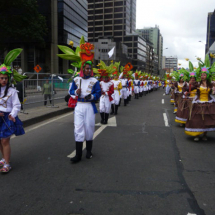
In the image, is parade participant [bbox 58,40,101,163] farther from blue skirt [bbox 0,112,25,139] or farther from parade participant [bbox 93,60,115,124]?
parade participant [bbox 93,60,115,124]

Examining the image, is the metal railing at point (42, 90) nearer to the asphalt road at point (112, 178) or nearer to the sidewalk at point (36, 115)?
the sidewalk at point (36, 115)

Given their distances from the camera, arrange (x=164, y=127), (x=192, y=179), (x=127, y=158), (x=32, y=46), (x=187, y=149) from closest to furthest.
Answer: (x=192, y=179) → (x=127, y=158) → (x=187, y=149) → (x=164, y=127) → (x=32, y=46)

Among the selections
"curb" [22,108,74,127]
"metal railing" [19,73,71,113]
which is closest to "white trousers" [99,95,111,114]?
"curb" [22,108,74,127]

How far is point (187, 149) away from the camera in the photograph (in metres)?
5.88

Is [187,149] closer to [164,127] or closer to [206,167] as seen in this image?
[206,167]

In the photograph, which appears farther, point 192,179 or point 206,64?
point 206,64

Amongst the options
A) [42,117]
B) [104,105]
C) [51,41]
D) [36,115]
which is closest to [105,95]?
[104,105]

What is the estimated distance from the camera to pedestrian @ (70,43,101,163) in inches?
192

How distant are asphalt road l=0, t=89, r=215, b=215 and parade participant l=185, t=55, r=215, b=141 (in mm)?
339

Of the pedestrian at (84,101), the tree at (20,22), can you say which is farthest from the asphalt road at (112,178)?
the tree at (20,22)

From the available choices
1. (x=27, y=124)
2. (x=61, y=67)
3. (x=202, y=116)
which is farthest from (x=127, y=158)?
(x=61, y=67)

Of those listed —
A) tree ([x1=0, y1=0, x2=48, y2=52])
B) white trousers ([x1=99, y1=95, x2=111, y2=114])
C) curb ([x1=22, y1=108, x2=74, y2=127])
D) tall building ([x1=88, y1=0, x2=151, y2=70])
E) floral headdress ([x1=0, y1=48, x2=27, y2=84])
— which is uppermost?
tall building ([x1=88, y1=0, x2=151, y2=70])

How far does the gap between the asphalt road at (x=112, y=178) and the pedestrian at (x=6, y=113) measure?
0.32 metres

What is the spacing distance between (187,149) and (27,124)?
543cm
